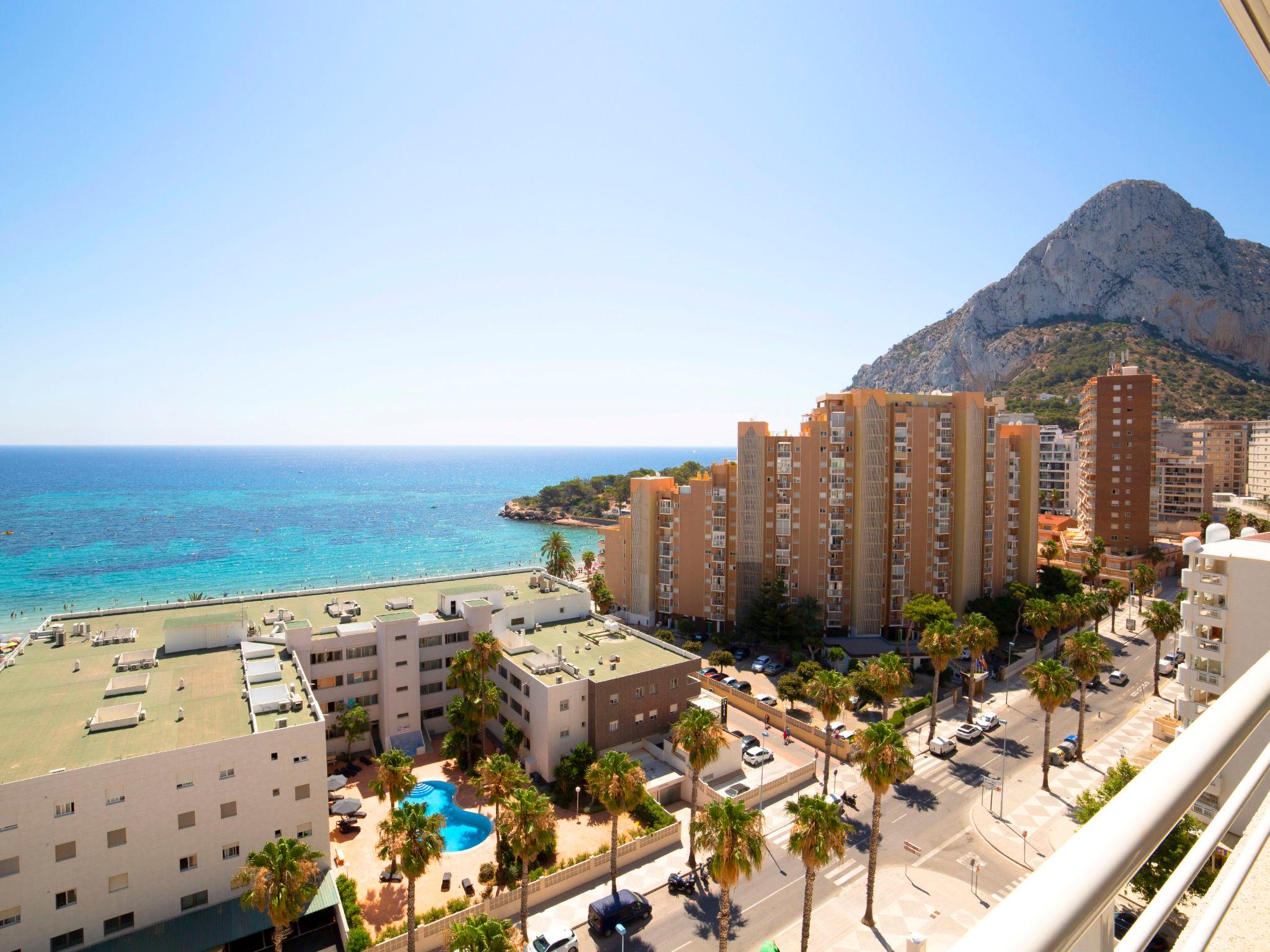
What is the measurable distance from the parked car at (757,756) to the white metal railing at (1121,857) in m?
41.3

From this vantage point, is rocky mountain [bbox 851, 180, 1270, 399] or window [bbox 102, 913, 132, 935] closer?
window [bbox 102, 913, 132, 935]

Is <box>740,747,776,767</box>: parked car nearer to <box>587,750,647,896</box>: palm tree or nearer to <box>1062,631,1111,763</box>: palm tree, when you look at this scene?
<box>587,750,647,896</box>: palm tree

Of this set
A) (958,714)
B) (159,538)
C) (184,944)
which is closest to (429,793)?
(184,944)

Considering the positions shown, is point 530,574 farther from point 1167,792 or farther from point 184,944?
point 1167,792

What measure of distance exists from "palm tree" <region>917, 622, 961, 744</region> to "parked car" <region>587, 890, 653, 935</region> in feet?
77.8

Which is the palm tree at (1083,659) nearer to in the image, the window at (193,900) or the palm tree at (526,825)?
the palm tree at (526,825)

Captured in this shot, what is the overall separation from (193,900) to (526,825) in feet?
46.6

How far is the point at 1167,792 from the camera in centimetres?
237

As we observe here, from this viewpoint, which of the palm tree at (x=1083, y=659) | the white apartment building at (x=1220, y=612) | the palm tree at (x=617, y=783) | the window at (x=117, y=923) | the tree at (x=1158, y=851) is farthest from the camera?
the palm tree at (x=1083, y=659)

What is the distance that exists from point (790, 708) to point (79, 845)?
3913 cm

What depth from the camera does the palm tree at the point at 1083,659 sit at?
40.4 m

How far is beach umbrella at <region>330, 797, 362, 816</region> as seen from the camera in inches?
1416

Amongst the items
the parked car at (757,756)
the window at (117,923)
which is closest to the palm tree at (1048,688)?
the parked car at (757,756)

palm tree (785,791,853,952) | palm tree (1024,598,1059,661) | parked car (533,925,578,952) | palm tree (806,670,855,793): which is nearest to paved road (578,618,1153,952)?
parked car (533,925,578,952)
